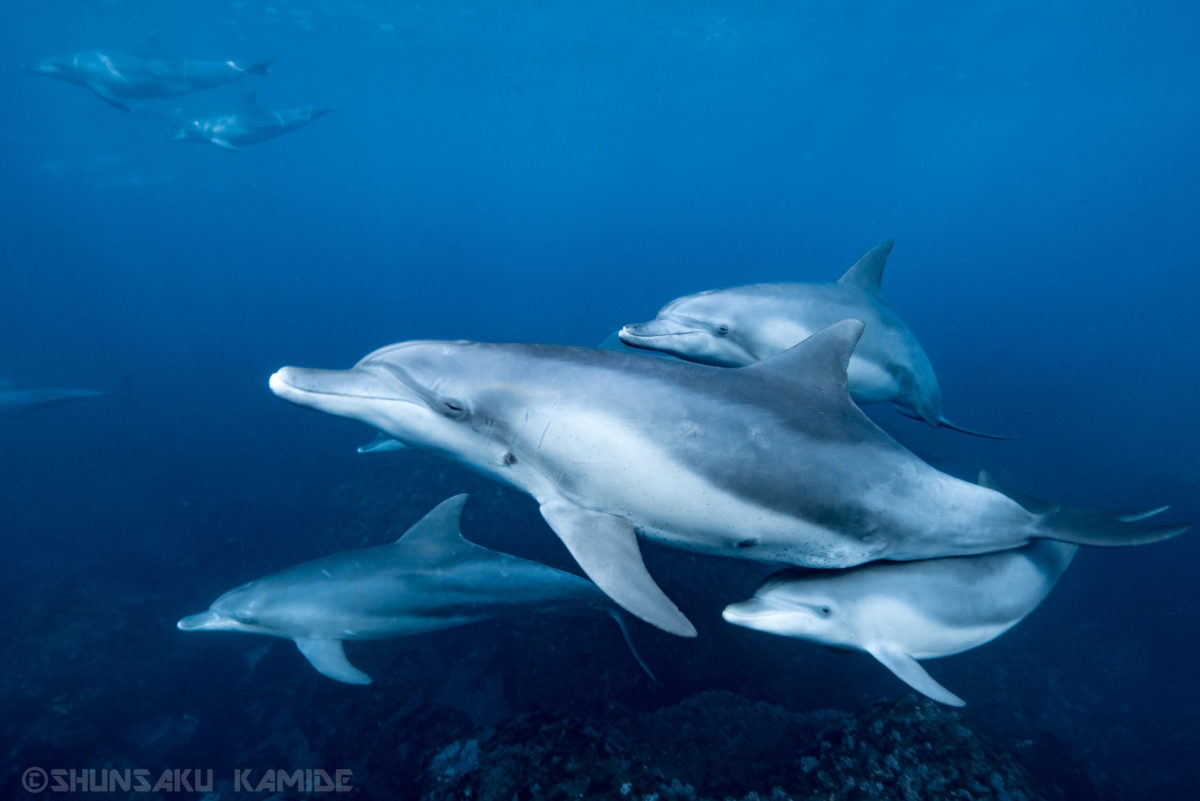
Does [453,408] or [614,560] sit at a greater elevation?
[453,408]

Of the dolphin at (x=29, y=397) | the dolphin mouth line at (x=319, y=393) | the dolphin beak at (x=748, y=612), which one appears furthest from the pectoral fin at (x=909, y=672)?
the dolphin at (x=29, y=397)

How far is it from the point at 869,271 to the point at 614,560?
4.72m

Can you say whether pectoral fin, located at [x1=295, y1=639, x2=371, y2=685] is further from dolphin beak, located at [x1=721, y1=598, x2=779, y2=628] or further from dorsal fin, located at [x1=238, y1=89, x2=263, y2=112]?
dorsal fin, located at [x1=238, y1=89, x2=263, y2=112]

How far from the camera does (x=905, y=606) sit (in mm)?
3318

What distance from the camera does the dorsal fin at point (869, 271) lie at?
570 centimetres

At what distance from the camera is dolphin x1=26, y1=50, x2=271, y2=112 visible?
18.6m

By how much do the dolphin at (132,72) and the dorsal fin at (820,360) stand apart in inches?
926

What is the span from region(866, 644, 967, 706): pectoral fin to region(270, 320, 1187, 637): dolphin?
730 millimetres

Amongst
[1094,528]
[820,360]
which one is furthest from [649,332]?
[1094,528]

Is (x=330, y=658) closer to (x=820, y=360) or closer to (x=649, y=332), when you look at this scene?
(x=649, y=332)

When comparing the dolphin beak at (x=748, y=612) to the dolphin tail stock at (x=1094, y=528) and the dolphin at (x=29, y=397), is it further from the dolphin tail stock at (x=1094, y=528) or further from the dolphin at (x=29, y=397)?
the dolphin at (x=29, y=397)

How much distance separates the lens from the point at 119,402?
29469mm

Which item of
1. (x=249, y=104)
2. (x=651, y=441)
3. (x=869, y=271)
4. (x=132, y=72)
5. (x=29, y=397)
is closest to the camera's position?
(x=651, y=441)

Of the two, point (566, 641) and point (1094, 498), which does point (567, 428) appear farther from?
point (1094, 498)
